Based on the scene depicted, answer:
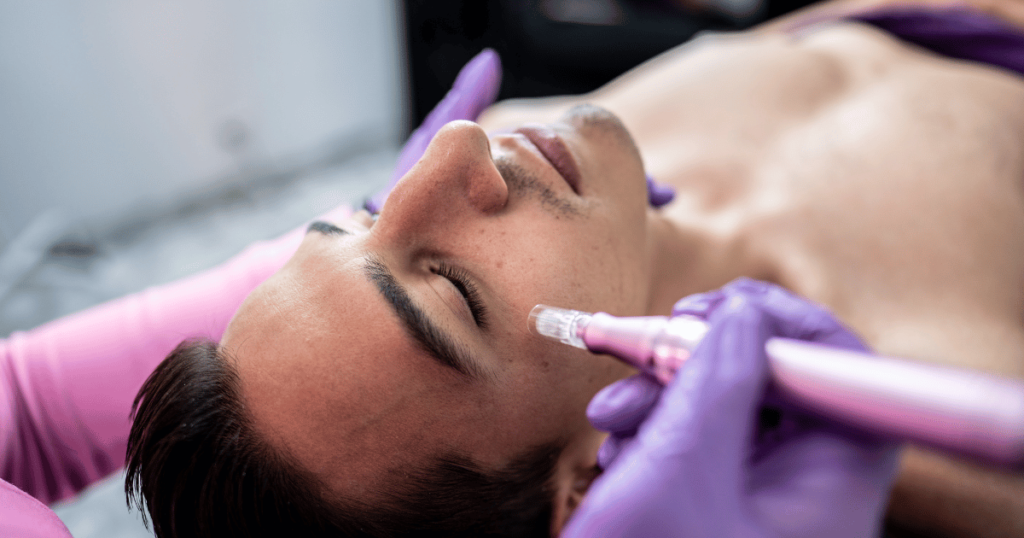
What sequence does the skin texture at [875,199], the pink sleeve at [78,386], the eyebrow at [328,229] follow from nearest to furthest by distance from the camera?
the eyebrow at [328,229], the skin texture at [875,199], the pink sleeve at [78,386]

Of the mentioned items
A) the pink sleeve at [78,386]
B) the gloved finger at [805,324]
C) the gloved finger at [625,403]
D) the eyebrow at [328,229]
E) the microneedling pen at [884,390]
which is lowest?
the pink sleeve at [78,386]

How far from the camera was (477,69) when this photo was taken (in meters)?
1.12

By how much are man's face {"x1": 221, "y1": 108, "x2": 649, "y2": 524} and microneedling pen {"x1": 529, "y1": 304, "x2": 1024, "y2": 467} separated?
0.49 feet

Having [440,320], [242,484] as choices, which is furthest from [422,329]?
[242,484]

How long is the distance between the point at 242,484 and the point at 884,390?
1.85 ft

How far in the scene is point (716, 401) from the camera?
432 millimetres

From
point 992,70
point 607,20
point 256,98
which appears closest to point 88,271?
point 256,98

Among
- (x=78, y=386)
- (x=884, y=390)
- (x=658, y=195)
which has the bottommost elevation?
(x=78, y=386)

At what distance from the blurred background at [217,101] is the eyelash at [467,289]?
3.59ft

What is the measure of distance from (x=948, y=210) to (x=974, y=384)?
2.21ft

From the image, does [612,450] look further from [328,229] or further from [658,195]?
[658,195]

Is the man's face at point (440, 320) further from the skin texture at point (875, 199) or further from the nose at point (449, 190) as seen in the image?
the skin texture at point (875, 199)

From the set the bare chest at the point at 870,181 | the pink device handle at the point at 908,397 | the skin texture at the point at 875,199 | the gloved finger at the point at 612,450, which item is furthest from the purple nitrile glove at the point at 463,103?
the pink device handle at the point at 908,397

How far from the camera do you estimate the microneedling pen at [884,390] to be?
31 centimetres
